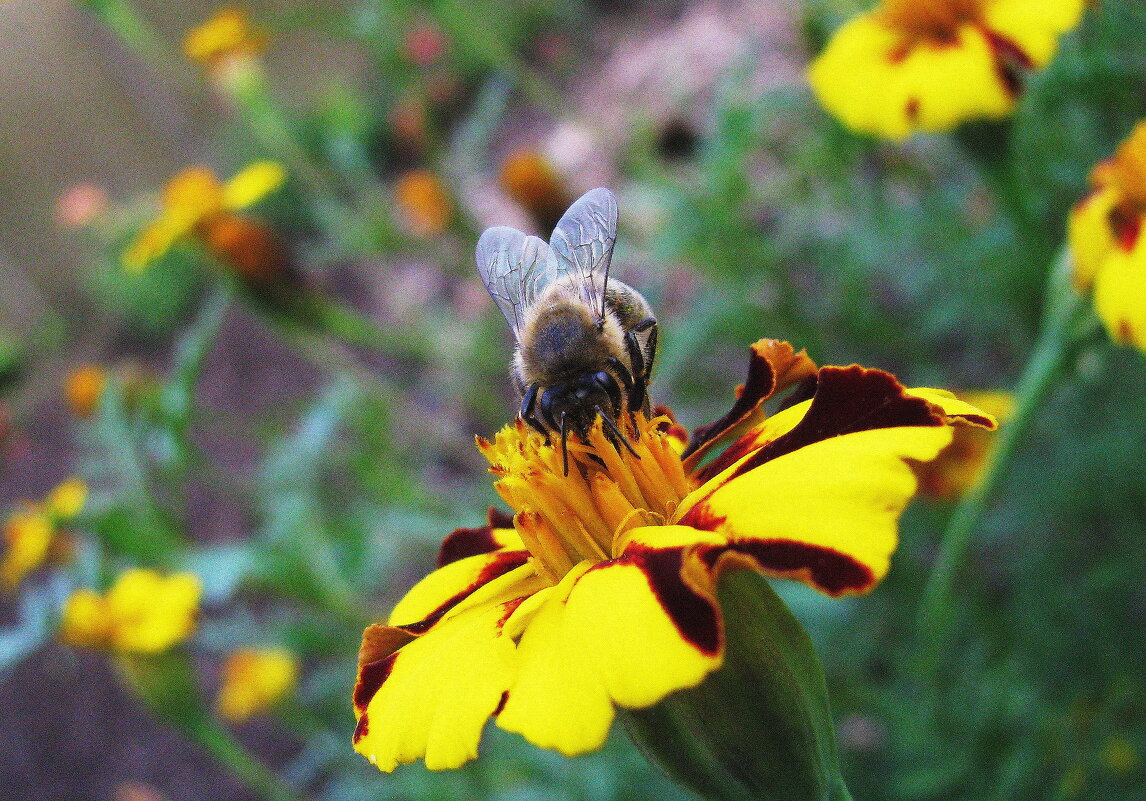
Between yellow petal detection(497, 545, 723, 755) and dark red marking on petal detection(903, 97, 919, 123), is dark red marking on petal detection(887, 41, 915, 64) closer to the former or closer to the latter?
dark red marking on petal detection(903, 97, 919, 123)

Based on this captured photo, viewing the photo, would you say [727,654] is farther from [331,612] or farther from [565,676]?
[331,612]

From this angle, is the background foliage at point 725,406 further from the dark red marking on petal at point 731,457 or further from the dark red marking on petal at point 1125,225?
the dark red marking on petal at point 731,457

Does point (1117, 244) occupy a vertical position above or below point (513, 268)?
below

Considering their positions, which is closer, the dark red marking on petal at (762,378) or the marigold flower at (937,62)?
the dark red marking on petal at (762,378)

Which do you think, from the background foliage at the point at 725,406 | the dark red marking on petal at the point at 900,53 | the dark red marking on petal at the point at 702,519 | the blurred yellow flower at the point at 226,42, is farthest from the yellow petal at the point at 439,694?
the blurred yellow flower at the point at 226,42

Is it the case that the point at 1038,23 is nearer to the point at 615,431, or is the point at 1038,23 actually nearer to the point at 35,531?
the point at 615,431

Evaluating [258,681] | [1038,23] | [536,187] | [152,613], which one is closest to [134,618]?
[152,613]

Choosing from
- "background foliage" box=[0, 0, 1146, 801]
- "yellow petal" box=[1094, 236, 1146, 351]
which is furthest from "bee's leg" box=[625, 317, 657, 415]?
"background foliage" box=[0, 0, 1146, 801]
